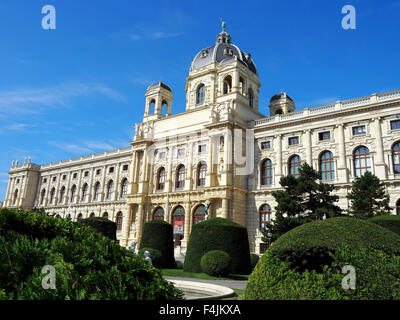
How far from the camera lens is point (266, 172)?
35.4 metres

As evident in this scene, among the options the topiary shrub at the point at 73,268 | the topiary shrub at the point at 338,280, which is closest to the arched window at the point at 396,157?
the topiary shrub at the point at 338,280

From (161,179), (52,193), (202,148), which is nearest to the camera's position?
(202,148)

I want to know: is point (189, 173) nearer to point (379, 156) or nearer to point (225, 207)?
point (225, 207)

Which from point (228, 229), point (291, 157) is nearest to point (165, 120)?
point (291, 157)

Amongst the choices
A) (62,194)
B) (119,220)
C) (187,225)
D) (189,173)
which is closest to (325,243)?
(187,225)

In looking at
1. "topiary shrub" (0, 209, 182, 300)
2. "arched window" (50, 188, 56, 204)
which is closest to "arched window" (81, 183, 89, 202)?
"arched window" (50, 188, 56, 204)

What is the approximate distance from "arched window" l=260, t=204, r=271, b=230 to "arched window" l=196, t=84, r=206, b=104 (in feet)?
59.9

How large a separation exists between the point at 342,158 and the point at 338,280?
2743 centimetres

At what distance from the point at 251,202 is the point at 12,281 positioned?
107 feet

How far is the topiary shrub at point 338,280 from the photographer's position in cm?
539

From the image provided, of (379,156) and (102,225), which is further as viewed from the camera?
(379,156)

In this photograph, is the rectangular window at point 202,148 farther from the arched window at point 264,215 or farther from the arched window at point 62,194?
the arched window at point 62,194

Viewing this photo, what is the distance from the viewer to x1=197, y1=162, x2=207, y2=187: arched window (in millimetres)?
37594

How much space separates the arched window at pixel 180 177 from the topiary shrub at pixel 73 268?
115 feet
